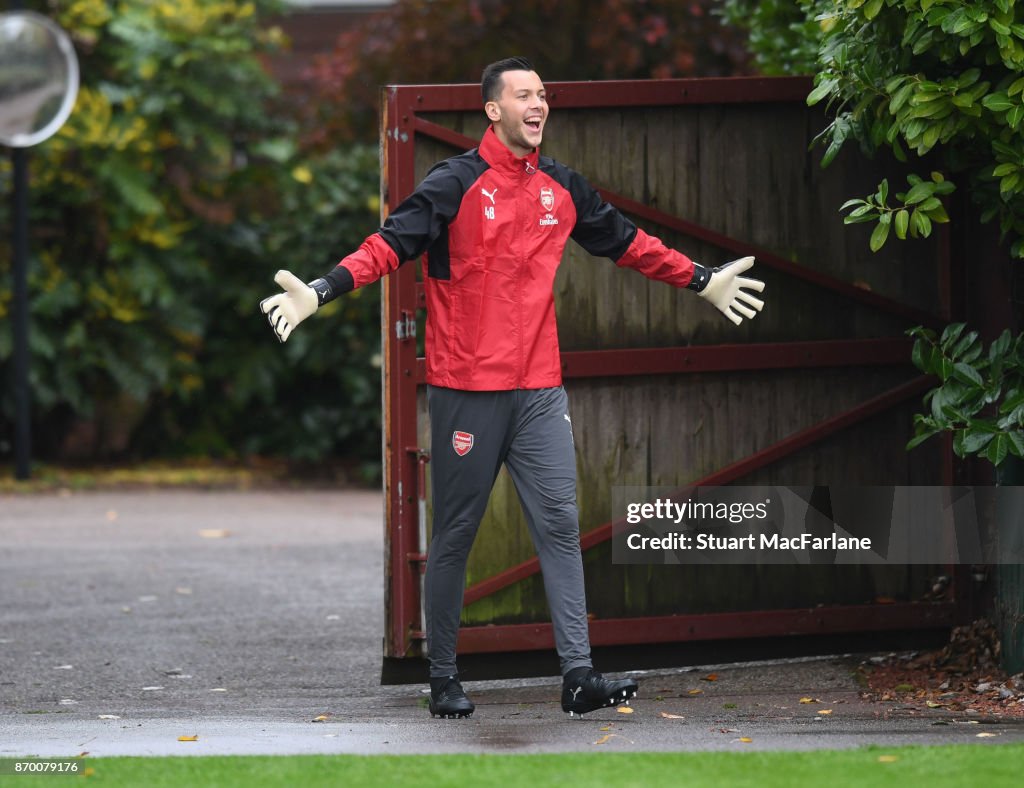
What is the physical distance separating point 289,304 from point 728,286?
1.55 meters

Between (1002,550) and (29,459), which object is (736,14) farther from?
(29,459)

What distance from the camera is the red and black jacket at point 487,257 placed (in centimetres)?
580

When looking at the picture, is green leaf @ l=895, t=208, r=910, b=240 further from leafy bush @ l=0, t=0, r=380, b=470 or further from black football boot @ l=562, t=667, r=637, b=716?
leafy bush @ l=0, t=0, r=380, b=470

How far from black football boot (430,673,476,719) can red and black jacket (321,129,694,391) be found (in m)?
1.02

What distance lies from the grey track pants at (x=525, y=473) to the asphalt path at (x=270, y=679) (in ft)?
1.29

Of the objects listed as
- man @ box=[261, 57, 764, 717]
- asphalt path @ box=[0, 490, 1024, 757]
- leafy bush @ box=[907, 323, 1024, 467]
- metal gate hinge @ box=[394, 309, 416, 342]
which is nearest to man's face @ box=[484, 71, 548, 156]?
man @ box=[261, 57, 764, 717]

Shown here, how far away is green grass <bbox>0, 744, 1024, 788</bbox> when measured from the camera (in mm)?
4723

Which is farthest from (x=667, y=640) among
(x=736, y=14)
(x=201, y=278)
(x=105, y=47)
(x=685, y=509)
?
(x=105, y=47)

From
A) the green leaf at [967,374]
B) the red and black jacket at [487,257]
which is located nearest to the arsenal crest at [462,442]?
the red and black jacket at [487,257]

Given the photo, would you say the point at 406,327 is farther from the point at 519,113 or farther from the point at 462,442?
the point at 519,113

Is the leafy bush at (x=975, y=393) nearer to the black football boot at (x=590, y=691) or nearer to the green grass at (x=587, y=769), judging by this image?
the green grass at (x=587, y=769)

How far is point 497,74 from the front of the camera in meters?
5.96

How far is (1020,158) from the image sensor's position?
5.73 metres

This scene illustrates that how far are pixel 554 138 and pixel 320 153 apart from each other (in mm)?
9592
